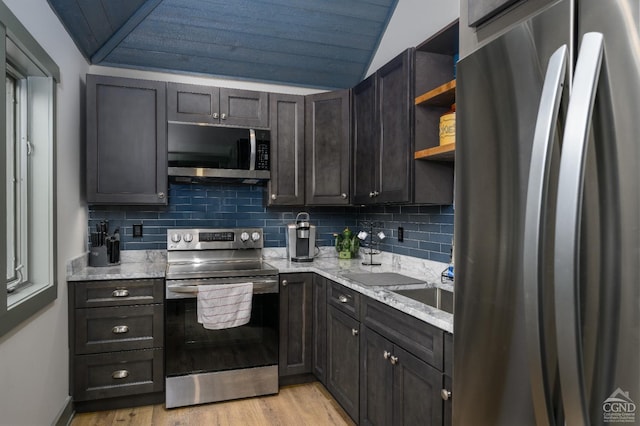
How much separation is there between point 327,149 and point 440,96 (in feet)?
4.01

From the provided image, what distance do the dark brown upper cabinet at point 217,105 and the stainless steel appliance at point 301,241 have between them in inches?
33.1

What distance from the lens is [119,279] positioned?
2.62m

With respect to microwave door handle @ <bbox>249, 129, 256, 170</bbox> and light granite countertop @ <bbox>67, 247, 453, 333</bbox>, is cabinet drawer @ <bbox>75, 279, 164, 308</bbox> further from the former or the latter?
microwave door handle @ <bbox>249, 129, 256, 170</bbox>

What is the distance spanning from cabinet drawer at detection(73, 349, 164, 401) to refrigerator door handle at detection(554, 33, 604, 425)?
2.55 m

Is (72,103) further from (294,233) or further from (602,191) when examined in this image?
(602,191)

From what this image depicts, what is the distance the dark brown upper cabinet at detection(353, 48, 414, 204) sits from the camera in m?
2.40

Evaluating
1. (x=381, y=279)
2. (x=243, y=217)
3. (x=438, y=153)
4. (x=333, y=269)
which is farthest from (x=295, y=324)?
(x=438, y=153)

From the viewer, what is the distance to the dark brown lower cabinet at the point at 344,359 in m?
2.31

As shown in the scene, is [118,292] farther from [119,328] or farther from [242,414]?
[242,414]

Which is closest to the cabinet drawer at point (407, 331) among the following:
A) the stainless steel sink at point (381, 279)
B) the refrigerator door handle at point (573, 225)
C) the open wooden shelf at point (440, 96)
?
the stainless steel sink at point (381, 279)

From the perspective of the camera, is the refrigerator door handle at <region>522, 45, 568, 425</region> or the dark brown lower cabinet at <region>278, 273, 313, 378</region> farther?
the dark brown lower cabinet at <region>278, 273, 313, 378</region>

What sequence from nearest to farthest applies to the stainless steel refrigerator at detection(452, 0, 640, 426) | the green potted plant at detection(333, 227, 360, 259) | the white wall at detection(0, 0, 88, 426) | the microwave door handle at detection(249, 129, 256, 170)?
the stainless steel refrigerator at detection(452, 0, 640, 426), the white wall at detection(0, 0, 88, 426), the microwave door handle at detection(249, 129, 256, 170), the green potted plant at detection(333, 227, 360, 259)

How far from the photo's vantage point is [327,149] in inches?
129

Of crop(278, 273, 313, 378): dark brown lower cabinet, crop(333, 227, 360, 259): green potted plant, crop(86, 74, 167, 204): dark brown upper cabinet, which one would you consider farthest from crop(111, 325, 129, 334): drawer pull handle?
crop(333, 227, 360, 259): green potted plant
